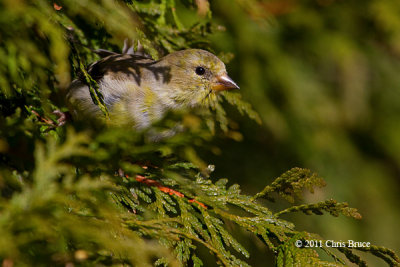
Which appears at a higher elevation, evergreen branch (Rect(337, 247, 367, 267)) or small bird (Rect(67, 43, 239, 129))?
evergreen branch (Rect(337, 247, 367, 267))

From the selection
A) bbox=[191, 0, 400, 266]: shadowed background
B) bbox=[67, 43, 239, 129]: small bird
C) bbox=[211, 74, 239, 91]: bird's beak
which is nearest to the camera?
bbox=[67, 43, 239, 129]: small bird

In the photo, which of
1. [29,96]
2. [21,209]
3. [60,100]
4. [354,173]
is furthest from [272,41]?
[21,209]

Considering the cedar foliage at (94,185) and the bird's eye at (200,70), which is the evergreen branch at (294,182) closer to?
the cedar foliage at (94,185)

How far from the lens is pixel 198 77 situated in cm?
232

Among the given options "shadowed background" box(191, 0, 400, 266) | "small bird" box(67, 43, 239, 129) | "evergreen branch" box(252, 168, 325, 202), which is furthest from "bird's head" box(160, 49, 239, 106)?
"evergreen branch" box(252, 168, 325, 202)

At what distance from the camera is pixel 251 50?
3.01m

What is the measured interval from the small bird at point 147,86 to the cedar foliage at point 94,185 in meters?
0.23

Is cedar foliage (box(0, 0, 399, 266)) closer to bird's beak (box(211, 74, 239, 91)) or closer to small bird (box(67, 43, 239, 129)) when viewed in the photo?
small bird (box(67, 43, 239, 129))

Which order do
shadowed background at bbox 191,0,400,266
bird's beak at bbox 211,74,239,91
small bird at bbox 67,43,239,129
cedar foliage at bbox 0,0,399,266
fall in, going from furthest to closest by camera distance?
1. shadowed background at bbox 191,0,400,266
2. bird's beak at bbox 211,74,239,91
3. small bird at bbox 67,43,239,129
4. cedar foliage at bbox 0,0,399,266

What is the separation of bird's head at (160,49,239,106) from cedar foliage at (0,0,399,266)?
0.42 m

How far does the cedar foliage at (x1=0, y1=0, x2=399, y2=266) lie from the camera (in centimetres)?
106

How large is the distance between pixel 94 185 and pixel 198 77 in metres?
1.34

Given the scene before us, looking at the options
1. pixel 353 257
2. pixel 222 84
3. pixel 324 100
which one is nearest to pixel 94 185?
pixel 353 257

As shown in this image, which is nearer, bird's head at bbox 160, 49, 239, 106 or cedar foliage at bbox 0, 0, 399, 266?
cedar foliage at bbox 0, 0, 399, 266
